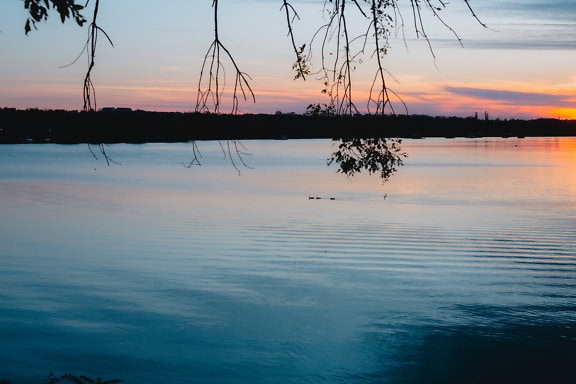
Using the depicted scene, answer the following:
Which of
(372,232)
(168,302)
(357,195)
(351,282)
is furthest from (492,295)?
(357,195)

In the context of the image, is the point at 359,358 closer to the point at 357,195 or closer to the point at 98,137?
the point at 98,137

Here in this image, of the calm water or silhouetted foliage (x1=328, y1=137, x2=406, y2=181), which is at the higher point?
silhouetted foliage (x1=328, y1=137, x2=406, y2=181)

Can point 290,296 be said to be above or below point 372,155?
below

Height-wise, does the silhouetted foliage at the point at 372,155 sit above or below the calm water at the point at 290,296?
above

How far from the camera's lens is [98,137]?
14.5 feet

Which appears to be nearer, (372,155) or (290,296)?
(372,155)

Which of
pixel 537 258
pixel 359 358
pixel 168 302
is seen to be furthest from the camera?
pixel 537 258

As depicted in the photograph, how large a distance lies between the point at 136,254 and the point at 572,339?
41.4ft

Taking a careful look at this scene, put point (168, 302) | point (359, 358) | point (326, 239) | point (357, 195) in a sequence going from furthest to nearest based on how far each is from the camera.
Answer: point (357, 195) < point (326, 239) < point (168, 302) < point (359, 358)

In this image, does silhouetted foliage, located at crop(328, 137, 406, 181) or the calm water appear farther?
the calm water

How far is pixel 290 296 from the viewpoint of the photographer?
1625 cm

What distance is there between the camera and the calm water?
1218cm

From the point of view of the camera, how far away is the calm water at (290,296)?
40.0 ft

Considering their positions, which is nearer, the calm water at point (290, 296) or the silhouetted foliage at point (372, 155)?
the silhouetted foliage at point (372, 155)
